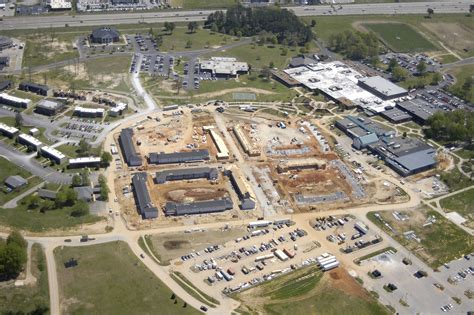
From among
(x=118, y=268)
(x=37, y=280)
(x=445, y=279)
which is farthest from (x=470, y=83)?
(x=37, y=280)

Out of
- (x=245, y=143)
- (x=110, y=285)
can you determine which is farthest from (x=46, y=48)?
(x=110, y=285)

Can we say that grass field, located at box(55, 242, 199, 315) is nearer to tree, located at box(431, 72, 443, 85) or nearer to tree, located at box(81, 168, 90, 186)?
tree, located at box(81, 168, 90, 186)

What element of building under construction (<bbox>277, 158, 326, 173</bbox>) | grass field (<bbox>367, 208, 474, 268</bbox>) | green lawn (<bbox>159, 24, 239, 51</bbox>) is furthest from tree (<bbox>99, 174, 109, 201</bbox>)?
green lawn (<bbox>159, 24, 239, 51</bbox>)

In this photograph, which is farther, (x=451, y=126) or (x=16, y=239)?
(x=451, y=126)

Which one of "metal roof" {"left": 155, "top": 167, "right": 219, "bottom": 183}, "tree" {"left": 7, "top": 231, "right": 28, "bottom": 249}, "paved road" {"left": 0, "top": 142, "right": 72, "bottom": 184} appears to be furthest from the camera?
"metal roof" {"left": 155, "top": 167, "right": 219, "bottom": 183}

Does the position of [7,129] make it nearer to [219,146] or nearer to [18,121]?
[18,121]
